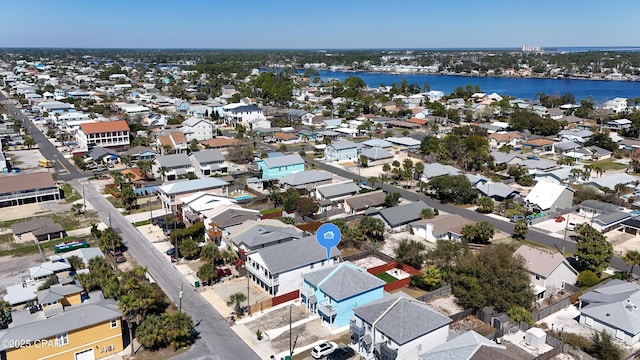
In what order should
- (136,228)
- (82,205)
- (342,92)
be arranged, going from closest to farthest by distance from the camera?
(136,228)
(82,205)
(342,92)

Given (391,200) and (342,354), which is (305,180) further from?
(342,354)

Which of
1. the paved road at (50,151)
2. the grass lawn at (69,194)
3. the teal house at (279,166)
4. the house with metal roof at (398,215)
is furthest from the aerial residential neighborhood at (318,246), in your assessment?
the grass lawn at (69,194)

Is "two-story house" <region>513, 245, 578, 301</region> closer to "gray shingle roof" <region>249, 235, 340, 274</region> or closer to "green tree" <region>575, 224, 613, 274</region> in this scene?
"green tree" <region>575, 224, 613, 274</region>

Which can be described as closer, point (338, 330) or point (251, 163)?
point (338, 330)

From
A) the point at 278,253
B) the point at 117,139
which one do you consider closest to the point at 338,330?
the point at 278,253

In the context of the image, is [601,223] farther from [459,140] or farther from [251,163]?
[251,163]

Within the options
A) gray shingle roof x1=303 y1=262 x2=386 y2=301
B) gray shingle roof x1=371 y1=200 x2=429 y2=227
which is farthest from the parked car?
gray shingle roof x1=371 y1=200 x2=429 y2=227

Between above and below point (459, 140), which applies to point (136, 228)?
below
